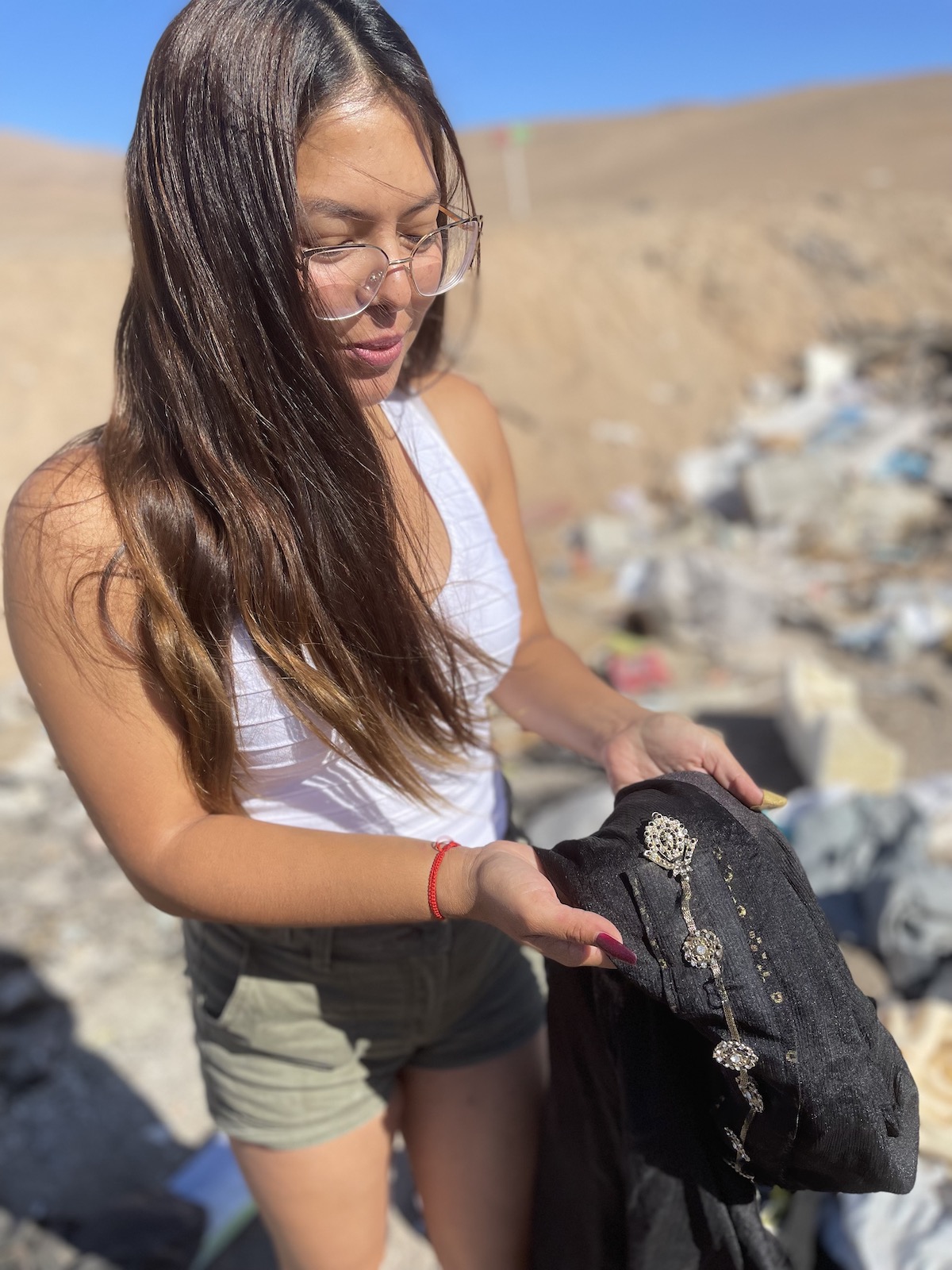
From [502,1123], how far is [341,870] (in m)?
0.63

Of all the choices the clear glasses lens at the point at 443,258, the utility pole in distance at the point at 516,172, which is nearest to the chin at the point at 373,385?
the clear glasses lens at the point at 443,258

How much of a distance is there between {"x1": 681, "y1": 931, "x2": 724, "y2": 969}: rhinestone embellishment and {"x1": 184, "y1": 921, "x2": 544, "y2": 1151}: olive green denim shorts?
0.43m

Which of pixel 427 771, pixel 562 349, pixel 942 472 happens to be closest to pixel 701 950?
pixel 427 771

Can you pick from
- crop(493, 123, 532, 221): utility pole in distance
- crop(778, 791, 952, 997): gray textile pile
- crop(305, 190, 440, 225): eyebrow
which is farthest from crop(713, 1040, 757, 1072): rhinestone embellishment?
crop(493, 123, 532, 221): utility pole in distance

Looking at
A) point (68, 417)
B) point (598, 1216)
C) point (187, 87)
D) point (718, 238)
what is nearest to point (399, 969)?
point (598, 1216)

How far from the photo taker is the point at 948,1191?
1.89 m

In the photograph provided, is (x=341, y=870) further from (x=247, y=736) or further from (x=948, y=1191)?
(x=948, y=1191)

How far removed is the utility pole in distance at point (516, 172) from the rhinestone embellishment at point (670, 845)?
47.3 ft

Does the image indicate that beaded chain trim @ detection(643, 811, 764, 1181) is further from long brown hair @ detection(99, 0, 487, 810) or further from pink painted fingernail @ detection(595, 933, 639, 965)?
long brown hair @ detection(99, 0, 487, 810)

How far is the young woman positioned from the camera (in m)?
1.08

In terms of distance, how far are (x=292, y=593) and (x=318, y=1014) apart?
646 mm

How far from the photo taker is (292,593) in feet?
3.82

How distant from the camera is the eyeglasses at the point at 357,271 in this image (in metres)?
1.12

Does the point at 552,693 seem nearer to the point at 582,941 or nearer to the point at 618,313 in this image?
the point at 582,941
